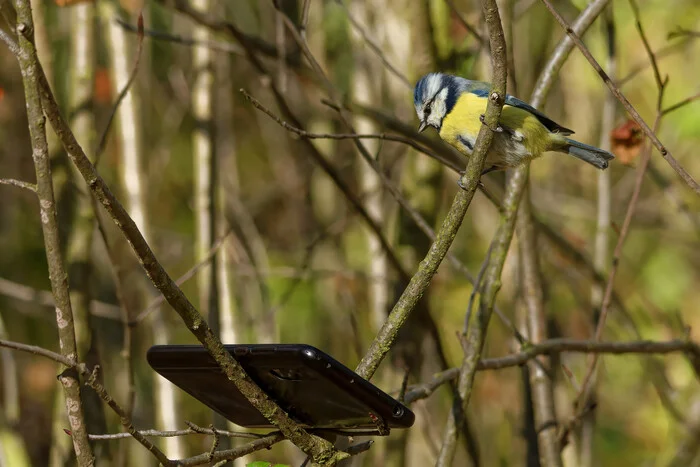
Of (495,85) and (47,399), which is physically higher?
(47,399)

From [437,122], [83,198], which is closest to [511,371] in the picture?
A: [437,122]

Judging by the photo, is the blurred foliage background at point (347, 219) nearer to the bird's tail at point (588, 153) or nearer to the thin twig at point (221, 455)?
the bird's tail at point (588, 153)

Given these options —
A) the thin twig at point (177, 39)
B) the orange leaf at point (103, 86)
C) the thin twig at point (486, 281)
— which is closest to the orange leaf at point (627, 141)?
the thin twig at point (486, 281)

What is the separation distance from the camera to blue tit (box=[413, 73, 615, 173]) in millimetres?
2520

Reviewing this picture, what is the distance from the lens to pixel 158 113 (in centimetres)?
668

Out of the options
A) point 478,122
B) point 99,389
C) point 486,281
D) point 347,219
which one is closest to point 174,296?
point 99,389

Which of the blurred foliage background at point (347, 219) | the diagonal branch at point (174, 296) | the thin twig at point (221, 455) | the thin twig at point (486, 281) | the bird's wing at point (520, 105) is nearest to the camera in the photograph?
the diagonal branch at point (174, 296)

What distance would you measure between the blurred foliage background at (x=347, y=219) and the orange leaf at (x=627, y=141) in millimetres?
14

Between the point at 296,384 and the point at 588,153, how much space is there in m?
1.62

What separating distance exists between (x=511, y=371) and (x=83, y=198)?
4.03 metres

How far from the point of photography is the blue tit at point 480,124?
8.27ft

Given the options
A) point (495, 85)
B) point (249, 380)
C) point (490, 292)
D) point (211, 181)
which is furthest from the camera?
point (211, 181)

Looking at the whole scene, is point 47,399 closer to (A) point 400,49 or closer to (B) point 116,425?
(B) point 116,425

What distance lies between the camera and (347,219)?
449 cm
